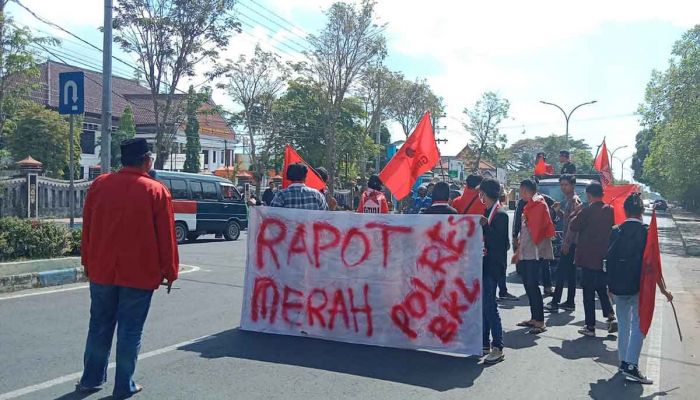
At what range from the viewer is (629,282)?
18.9 feet

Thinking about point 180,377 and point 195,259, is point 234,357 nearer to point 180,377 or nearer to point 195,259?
point 180,377

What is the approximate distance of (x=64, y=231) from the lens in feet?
35.0

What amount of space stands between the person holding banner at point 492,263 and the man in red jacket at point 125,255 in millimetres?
3054

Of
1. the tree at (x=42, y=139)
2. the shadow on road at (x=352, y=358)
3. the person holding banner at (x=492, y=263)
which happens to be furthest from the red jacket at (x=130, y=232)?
the tree at (x=42, y=139)

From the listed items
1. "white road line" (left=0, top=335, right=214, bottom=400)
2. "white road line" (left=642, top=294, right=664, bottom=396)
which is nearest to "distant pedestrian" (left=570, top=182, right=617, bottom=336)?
"white road line" (left=642, top=294, right=664, bottom=396)

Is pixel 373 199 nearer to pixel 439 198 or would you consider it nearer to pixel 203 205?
pixel 439 198

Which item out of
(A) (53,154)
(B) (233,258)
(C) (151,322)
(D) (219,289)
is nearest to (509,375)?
(C) (151,322)

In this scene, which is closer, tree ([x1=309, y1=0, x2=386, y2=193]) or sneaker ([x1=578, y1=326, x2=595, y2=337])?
sneaker ([x1=578, y1=326, x2=595, y2=337])

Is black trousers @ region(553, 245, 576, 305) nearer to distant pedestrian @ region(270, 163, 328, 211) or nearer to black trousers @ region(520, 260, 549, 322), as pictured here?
black trousers @ region(520, 260, 549, 322)

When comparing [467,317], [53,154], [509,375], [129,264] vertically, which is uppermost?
[53,154]

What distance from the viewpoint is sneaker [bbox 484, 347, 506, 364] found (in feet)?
19.8

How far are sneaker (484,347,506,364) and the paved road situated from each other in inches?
3.6

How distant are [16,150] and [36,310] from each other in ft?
97.5

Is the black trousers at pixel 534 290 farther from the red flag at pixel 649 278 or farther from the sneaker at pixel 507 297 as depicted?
the sneaker at pixel 507 297
